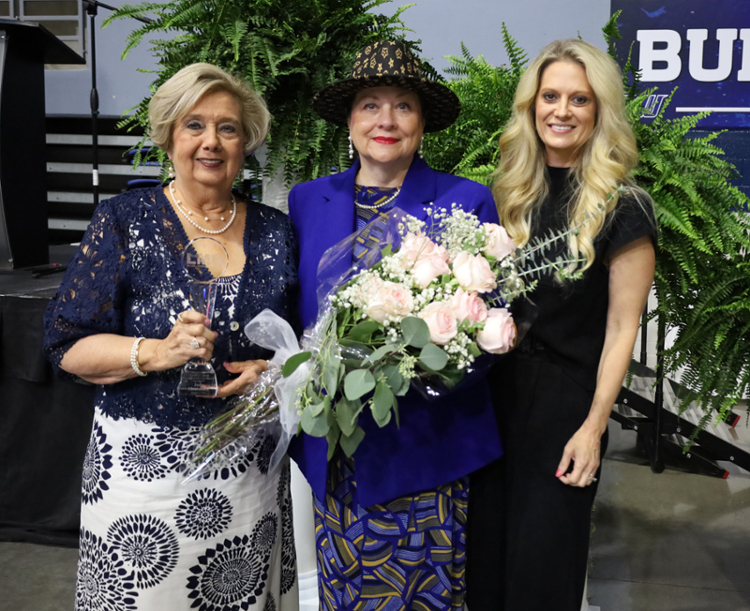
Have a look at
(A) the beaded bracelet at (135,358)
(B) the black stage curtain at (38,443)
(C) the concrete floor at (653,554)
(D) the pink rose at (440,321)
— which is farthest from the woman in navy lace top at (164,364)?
(B) the black stage curtain at (38,443)

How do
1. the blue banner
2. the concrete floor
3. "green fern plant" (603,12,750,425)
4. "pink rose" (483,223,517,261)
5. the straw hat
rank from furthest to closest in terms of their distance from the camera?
the blue banner, the concrete floor, "green fern plant" (603,12,750,425), the straw hat, "pink rose" (483,223,517,261)

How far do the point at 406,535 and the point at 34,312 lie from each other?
2.09 metres

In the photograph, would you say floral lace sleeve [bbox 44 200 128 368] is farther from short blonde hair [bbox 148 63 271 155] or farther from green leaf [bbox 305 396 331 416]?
green leaf [bbox 305 396 331 416]

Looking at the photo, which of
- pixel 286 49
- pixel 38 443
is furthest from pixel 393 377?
pixel 38 443

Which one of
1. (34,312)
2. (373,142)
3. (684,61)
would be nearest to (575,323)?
(373,142)

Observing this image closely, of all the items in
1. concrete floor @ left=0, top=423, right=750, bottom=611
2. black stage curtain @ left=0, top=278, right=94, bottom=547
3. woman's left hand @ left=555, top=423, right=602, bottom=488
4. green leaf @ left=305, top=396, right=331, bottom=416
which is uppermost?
green leaf @ left=305, top=396, right=331, bottom=416

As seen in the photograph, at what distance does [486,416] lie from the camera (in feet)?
5.10

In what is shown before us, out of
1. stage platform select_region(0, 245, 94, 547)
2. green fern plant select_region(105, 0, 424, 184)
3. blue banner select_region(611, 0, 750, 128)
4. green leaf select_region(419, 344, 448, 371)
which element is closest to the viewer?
green leaf select_region(419, 344, 448, 371)

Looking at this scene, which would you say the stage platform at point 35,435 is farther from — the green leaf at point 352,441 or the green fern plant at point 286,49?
the green leaf at point 352,441

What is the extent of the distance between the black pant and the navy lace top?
2.08ft

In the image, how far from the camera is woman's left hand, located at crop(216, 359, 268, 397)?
144 centimetres

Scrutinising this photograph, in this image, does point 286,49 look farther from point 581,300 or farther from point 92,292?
point 581,300

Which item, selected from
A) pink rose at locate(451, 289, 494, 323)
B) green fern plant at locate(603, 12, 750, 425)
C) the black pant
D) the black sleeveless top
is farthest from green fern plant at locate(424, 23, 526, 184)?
pink rose at locate(451, 289, 494, 323)

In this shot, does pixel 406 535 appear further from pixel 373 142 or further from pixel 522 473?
pixel 373 142
